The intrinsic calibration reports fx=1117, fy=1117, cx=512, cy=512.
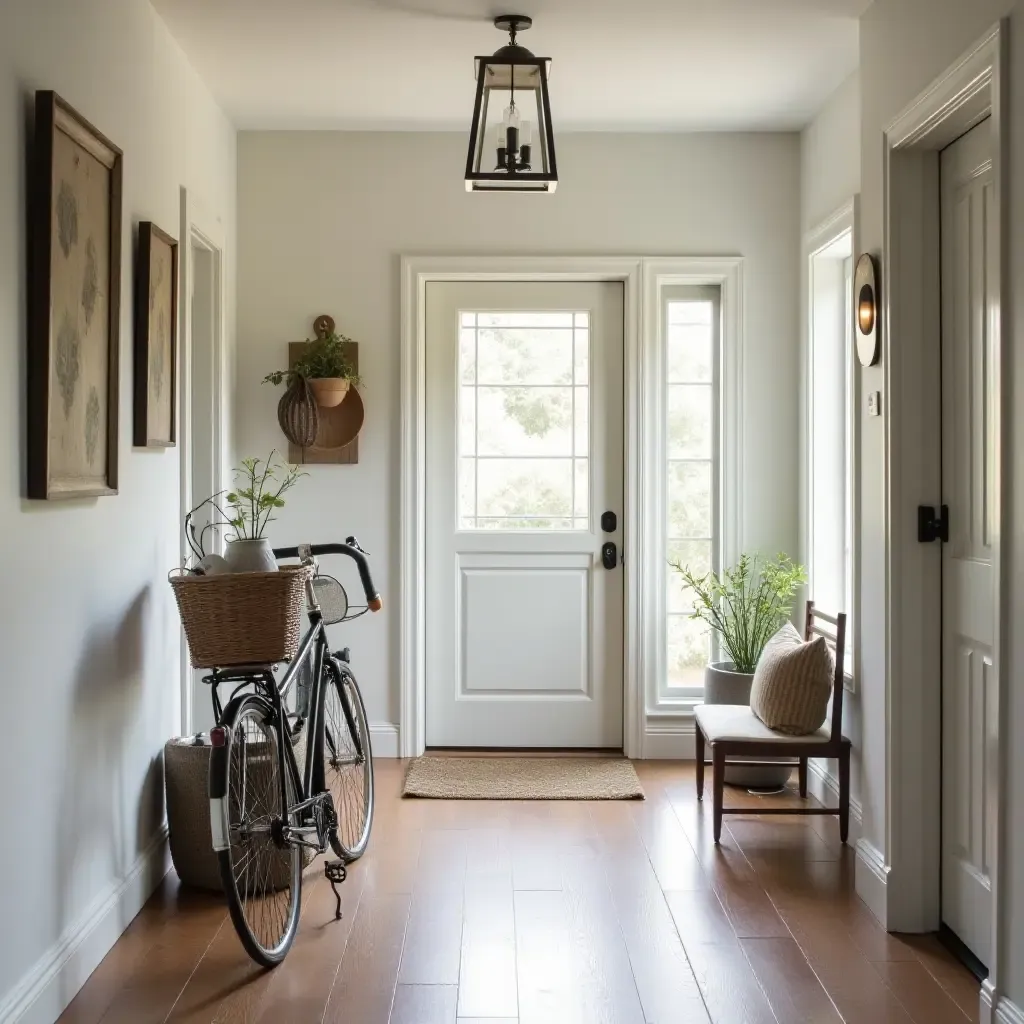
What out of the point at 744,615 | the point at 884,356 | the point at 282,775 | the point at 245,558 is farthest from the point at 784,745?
the point at 245,558

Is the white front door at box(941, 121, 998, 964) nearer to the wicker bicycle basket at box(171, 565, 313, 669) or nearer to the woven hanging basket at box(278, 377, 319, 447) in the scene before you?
the wicker bicycle basket at box(171, 565, 313, 669)

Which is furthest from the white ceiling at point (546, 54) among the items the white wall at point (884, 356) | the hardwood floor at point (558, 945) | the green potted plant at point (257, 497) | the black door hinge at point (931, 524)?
the hardwood floor at point (558, 945)

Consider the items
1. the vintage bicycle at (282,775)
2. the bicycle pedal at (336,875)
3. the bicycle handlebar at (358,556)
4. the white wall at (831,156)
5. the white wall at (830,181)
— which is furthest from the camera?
the white wall at (831,156)

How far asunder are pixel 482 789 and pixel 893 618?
1873 millimetres

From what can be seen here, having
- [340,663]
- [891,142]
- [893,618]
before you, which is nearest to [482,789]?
[340,663]

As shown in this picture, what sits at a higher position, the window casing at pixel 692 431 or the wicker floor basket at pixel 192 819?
the window casing at pixel 692 431

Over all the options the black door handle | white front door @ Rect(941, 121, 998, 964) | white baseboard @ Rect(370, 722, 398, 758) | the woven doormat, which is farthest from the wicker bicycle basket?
the black door handle

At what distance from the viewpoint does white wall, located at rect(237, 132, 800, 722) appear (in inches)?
181

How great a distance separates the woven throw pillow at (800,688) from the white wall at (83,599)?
1.95 m

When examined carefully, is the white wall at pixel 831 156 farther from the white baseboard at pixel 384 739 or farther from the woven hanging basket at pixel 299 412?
the white baseboard at pixel 384 739

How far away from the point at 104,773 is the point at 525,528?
2.31 meters

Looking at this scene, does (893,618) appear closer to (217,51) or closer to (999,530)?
(999,530)

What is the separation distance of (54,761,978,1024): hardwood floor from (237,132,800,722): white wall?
4.65ft

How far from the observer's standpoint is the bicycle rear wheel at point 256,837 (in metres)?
2.54
